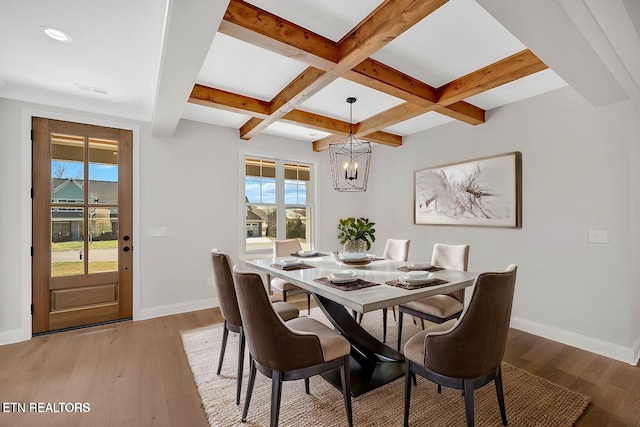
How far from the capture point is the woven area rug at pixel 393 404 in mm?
1720

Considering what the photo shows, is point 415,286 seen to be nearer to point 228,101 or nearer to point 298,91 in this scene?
point 298,91

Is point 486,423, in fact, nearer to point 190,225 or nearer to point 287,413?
point 287,413

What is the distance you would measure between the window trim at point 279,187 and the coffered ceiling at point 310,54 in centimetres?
110

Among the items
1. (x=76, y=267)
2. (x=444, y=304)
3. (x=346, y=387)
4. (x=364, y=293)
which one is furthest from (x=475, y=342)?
(x=76, y=267)

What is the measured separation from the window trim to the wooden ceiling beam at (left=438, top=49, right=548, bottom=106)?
98.5 inches

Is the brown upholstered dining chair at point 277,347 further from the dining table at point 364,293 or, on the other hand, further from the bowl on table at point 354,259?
the bowl on table at point 354,259

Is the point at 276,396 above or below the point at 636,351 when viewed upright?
above

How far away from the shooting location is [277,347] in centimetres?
151

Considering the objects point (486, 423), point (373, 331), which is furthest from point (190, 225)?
point (486, 423)

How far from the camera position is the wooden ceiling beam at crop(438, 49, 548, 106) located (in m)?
2.15

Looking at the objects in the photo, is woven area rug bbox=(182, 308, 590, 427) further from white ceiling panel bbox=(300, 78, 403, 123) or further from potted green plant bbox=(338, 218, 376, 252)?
white ceiling panel bbox=(300, 78, 403, 123)

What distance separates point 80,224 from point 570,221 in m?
5.14

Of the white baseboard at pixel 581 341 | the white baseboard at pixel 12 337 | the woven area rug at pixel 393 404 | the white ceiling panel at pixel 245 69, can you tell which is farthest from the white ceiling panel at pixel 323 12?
the white baseboard at pixel 12 337

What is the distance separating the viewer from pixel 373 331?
3.06 m
